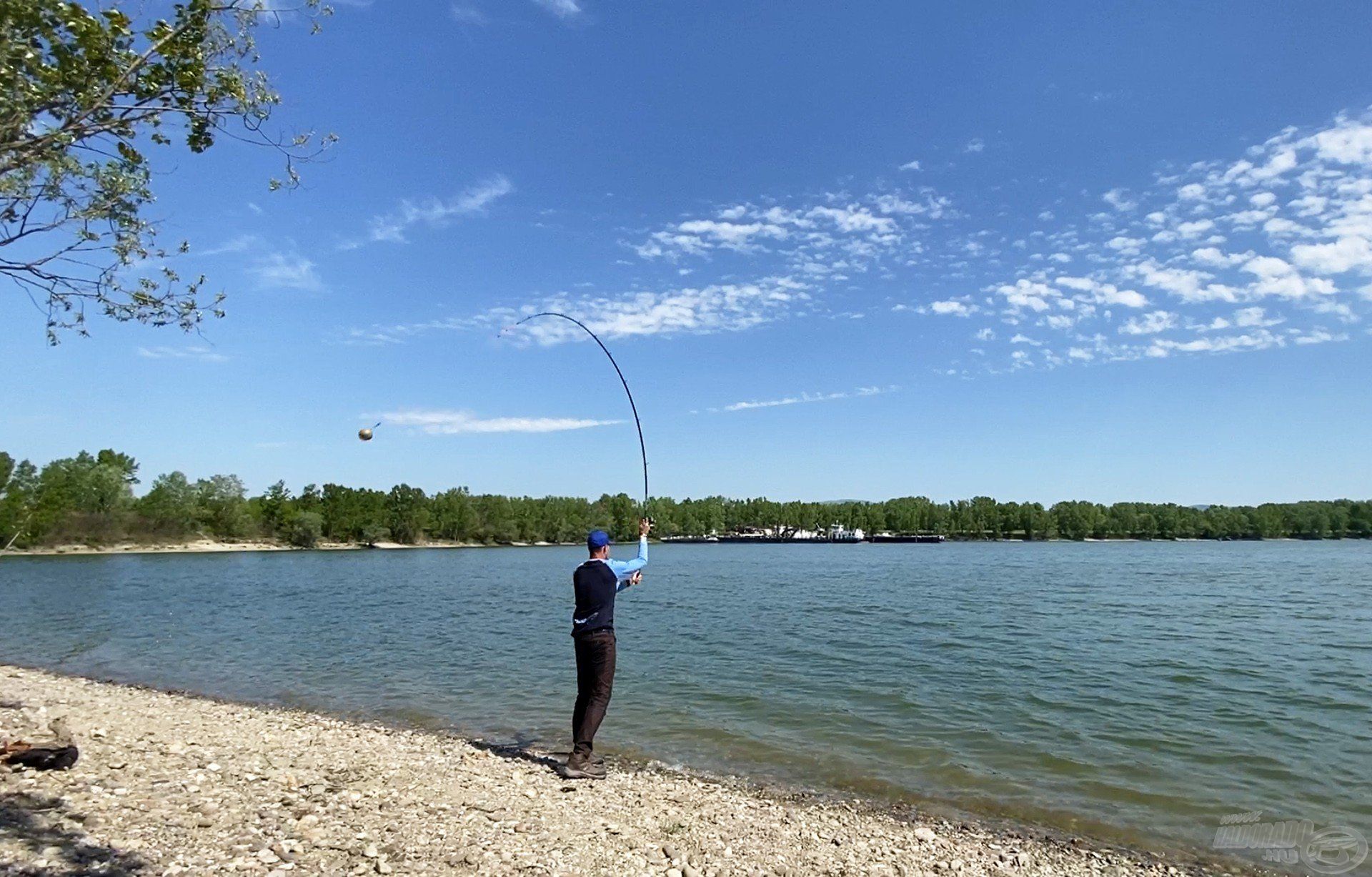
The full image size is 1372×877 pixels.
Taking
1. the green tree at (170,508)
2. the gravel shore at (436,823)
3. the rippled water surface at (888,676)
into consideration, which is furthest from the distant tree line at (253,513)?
the gravel shore at (436,823)

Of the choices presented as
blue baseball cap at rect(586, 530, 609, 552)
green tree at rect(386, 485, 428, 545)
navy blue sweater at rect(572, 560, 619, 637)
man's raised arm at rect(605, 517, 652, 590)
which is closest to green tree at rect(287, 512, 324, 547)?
green tree at rect(386, 485, 428, 545)

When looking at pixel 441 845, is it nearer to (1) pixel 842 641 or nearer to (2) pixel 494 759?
(2) pixel 494 759

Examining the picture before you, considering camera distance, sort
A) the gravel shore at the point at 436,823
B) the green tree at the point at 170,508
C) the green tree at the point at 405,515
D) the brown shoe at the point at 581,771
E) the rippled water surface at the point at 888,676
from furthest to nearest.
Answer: the green tree at the point at 405,515
the green tree at the point at 170,508
the rippled water surface at the point at 888,676
the brown shoe at the point at 581,771
the gravel shore at the point at 436,823

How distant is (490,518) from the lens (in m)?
189

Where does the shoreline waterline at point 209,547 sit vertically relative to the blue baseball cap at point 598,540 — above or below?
below

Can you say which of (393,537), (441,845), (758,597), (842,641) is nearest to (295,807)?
(441,845)

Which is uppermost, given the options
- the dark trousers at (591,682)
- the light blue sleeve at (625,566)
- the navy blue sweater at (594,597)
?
the light blue sleeve at (625,566)

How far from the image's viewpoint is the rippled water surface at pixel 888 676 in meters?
12.6

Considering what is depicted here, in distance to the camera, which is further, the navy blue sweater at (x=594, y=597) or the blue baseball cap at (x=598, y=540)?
the blue baseball cap at (x=598, y=540)

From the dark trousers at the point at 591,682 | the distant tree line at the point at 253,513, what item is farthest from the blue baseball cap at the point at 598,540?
the distant tree line at the point at 253,513

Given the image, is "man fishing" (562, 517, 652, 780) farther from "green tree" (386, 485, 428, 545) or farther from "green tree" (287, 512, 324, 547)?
"green tree" (386, 485, 428, 545)

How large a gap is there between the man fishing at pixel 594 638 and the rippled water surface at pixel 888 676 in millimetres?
3116

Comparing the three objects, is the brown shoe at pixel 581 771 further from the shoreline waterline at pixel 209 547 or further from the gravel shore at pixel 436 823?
the shoreline waterline at pixel 209 547

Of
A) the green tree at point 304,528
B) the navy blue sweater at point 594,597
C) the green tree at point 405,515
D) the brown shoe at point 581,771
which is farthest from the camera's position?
the green tree at point 405,515
